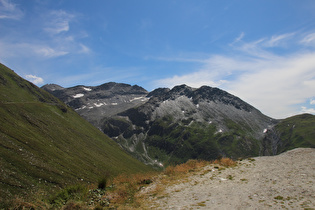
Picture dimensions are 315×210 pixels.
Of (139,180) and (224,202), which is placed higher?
(224,202)

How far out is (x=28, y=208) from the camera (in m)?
9.53

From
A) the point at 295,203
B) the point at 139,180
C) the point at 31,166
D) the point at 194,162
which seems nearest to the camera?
the point at 295,203

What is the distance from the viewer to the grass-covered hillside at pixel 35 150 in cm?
5641

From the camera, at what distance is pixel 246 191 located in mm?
11953

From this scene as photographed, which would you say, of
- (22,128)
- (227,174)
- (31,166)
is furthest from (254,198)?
(22,128)

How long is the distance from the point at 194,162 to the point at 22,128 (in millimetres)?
108816

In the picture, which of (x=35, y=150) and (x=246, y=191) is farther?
(x=35, y=150)

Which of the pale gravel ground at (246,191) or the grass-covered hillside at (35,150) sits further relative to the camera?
the grass-covered hillside at (35,150)

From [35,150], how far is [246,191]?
95679 millimetres

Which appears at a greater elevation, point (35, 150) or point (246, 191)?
point (246, 191)

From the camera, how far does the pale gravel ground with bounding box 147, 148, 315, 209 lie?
9788 mm

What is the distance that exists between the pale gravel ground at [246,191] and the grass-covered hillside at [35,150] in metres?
7.48

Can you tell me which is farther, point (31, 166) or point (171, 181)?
point (31, 166)

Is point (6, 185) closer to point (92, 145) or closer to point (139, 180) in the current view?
point (139, 180)
